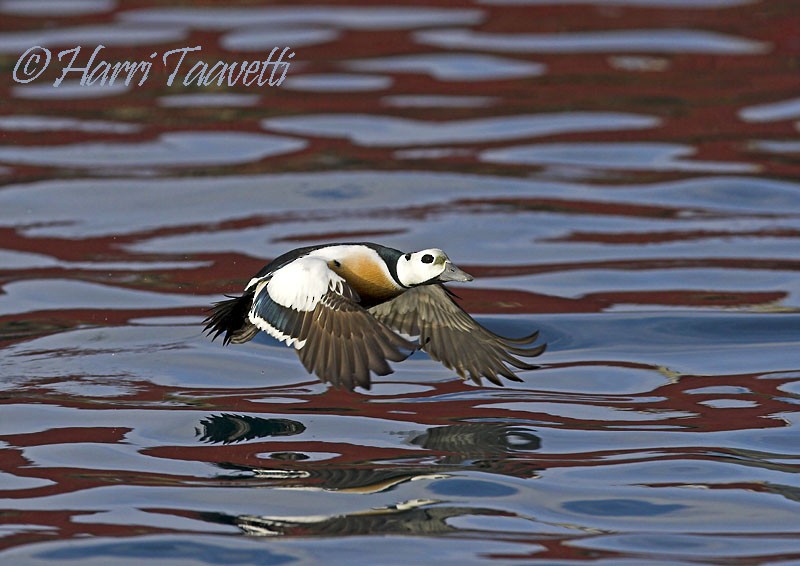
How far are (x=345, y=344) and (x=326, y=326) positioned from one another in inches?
6.0

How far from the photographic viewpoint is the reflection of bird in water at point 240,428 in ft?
23.6

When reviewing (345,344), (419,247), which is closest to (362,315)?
(345,344)

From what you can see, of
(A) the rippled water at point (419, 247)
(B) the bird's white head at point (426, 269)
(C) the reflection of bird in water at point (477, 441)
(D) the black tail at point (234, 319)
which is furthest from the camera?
(D) the black tail at point (234, 319)

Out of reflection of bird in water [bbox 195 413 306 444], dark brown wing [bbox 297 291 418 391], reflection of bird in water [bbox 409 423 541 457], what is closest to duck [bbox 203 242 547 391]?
dark brown wing [bbox 297 291 418 391]

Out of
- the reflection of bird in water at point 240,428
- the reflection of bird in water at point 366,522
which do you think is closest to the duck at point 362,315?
the reflection of bird in water at point 240,428

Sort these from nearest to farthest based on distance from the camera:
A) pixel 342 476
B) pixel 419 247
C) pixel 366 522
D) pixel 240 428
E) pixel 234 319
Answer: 1. pixel 366 522
2. pixel 342 476
3. pixel 240 428
4. pixel 234 319
5. pixel 419 247

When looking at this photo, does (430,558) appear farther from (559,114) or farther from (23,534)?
(559,114)

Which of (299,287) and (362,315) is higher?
(299,287)

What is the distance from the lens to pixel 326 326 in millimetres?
6855

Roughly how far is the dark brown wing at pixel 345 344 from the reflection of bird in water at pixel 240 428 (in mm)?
598

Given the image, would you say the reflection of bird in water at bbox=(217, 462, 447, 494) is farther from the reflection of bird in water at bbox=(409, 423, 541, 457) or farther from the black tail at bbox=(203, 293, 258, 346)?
the black tail at bbox=(203, 293, 258, 346)

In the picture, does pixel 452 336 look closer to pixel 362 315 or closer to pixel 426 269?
pixel 426 269

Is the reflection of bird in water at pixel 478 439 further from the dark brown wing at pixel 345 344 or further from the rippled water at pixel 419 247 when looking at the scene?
the dark brown wing at pixel 345 344

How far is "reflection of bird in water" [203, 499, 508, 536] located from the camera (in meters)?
5.85
